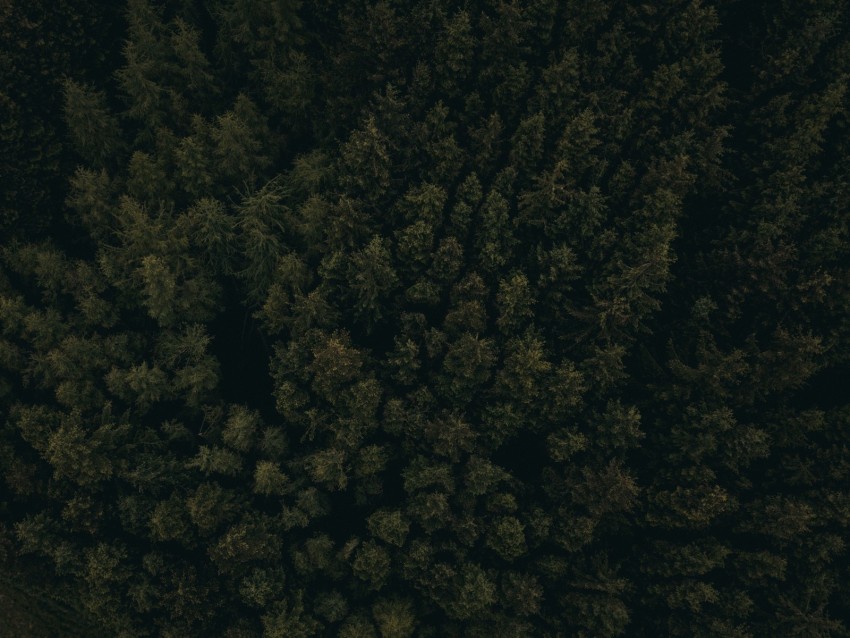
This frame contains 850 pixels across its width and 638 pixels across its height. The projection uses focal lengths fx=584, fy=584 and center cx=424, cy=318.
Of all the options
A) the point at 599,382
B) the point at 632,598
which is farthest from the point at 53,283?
the point at 632,598

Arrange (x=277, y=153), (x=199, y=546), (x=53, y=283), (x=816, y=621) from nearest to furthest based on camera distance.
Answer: (x=816, y=621), (x=199, y=546), (x=53, y=283), (x=277, y=153)

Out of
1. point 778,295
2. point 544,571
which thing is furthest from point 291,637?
point 778,295

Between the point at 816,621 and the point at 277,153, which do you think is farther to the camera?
the point at 277,153

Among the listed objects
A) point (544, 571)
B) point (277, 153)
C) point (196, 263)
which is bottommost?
point (544, 571)

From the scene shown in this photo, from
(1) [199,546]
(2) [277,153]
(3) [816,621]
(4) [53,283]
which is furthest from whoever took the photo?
(2) [277,153]

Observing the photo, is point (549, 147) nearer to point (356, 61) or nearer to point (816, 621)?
point (356, 61)

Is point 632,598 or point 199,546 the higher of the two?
point 632,598
